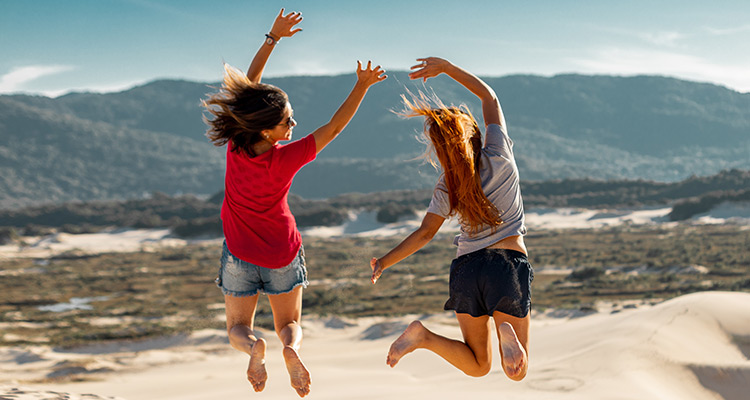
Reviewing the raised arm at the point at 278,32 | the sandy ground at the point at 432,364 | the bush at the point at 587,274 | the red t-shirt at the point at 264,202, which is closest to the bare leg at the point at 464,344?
the red t-shirt at the point at 264,202

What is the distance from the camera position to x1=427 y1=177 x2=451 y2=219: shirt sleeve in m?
3.53

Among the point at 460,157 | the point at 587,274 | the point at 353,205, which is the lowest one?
the point at 353,205

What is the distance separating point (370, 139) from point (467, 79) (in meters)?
170

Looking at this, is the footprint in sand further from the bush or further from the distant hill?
the distant hill

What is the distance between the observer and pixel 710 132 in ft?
563

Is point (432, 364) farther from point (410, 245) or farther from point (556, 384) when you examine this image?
point (410, 245)

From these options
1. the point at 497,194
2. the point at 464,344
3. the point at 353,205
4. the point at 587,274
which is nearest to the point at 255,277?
the point at 464,344

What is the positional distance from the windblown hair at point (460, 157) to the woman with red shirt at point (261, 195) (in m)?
0.36

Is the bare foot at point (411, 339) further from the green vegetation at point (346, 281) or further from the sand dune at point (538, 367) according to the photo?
the green vegetation at point (346, 281)

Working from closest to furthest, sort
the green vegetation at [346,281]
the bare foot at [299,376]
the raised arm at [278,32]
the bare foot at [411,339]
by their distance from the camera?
the bare foot at [299,376] < the bare foot at [411,339] < the raised arm at [278,32] < the green vegetation at [346,281]

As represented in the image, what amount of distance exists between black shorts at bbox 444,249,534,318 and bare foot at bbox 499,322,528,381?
150 mm

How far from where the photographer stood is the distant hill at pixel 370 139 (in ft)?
429

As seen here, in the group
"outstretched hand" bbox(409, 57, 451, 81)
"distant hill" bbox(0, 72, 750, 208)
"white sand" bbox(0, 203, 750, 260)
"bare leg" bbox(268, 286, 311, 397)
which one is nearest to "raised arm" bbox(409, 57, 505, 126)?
"outstretched hand" bbox(409, 57, 451, 81)

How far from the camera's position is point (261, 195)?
3469mm
